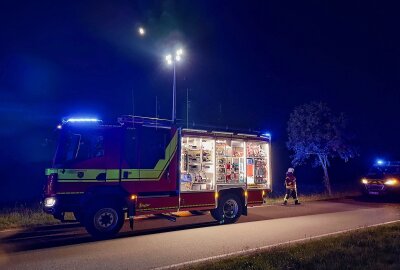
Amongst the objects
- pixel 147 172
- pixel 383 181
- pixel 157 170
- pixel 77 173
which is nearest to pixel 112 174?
pixel 77 173

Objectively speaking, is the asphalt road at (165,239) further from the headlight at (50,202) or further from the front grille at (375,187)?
the front grille at (375,187)

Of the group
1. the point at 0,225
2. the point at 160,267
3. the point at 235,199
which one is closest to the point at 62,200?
the point at 0,225

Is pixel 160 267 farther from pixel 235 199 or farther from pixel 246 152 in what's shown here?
pixel 246 152

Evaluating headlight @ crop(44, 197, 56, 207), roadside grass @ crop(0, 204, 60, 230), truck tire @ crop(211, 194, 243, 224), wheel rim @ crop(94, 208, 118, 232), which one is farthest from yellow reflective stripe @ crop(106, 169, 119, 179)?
truck tire @ crop(211, 194, 243, 224)

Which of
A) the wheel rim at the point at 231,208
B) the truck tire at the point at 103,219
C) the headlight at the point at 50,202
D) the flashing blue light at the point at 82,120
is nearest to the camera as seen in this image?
the headlight at the point at 50,202

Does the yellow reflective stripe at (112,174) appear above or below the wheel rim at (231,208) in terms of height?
above

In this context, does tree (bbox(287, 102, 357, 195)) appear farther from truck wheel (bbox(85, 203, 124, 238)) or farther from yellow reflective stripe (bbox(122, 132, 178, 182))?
truck wheel (bbox(85, 203, 124, 238))

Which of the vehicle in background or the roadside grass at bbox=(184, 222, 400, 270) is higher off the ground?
the vehicle in background

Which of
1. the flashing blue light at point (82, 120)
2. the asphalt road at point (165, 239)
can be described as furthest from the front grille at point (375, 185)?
the flashing blue light at point (82, 120)

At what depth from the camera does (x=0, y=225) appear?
34.0ft

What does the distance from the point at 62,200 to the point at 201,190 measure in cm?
400

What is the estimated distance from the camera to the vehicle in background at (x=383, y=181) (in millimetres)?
17750

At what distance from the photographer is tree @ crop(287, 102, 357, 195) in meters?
20.9

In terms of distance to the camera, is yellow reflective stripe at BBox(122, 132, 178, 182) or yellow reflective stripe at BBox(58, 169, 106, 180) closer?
yellow reflective stripe at BBox(58, 169, 106, 180)
